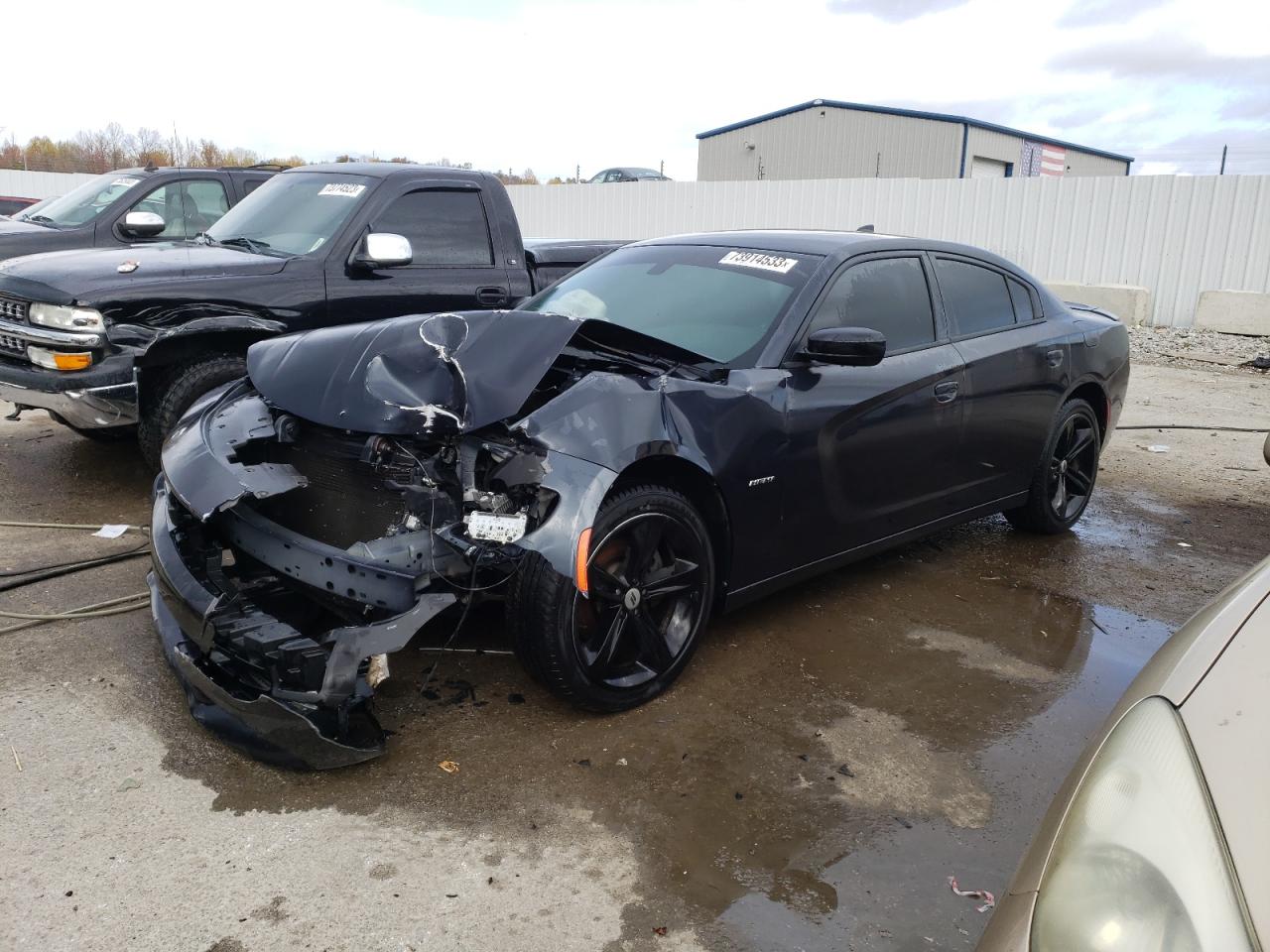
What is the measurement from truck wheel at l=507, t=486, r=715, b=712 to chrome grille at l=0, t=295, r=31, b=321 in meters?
3.83

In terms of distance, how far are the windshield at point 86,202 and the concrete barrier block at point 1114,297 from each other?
43.3ft

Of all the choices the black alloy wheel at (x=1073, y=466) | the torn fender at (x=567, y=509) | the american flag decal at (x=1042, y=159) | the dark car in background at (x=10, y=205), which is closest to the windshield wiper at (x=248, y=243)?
the torn fender at (x=567, y=509)

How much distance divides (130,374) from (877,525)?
3867mm

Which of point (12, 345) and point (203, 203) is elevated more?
point (203, 203)

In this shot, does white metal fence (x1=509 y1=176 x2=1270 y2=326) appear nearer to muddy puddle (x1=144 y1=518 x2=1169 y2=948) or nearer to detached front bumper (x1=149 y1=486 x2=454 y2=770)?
muddy puddle (x1=144 y1=518 x2=1169 y2=948)

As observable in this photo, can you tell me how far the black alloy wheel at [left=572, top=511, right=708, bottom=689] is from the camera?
11.0ft

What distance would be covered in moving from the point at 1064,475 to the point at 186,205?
23.9ft

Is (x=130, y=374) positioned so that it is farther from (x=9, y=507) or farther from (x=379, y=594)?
(x=379, y=594)

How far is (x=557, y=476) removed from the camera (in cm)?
313

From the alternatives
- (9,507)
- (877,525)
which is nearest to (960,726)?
(877,525)

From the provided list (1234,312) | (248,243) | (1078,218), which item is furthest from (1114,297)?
(248,243)

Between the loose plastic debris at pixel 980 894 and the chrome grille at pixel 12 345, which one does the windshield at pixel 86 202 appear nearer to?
the chrome grille at pixel 12 345

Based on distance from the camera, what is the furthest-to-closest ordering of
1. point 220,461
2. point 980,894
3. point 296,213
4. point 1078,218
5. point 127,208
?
point 1078,218 → point 127,208 → point 296,213 → point 220,461 → point 980,894

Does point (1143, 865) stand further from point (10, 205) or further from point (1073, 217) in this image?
point (1073, 217)
